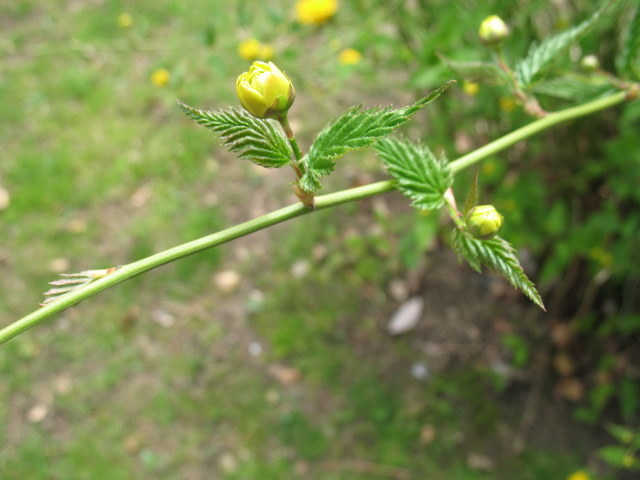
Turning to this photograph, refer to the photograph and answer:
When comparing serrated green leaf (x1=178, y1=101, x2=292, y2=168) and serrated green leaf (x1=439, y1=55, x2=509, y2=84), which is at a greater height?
serrated green leaf (x1=439, y1=55, x2=509, y2=84)

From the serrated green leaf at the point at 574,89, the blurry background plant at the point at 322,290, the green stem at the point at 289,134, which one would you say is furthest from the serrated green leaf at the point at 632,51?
the green stem at the point at 289,134

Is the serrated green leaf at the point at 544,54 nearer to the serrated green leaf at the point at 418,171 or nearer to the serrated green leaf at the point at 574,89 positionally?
the serrated green leaf at the point at 574,89

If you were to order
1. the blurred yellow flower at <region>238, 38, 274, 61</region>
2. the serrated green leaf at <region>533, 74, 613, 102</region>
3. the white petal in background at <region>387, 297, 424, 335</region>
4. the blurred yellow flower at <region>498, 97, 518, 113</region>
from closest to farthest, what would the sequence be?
1. the serrated green leaf at <region>533, 74, 613, 102</region>
2. the blurred yellow flower at <region>498, 97, 518, 113</region>
3. the blurred yellow flower at <region>238, 38, 274, 61</region>
4. the white petal in background at <region>387, 297, 424, 335</region>

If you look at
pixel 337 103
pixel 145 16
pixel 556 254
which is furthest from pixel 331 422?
pixel 145 16

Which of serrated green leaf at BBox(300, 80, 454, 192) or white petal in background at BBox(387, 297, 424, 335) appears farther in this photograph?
white petal in background at BBox(387, 297, 424, 335)

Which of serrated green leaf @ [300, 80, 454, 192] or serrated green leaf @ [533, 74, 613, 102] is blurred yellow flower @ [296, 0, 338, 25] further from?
serrated green leaf @ [300, 80, 454, 192]

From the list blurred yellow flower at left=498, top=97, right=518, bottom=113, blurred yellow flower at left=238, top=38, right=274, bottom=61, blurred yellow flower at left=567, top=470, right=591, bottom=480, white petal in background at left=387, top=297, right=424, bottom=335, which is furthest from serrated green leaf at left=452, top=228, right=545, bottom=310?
white petal in background at left=387, top=297, right=424, bottom=335
